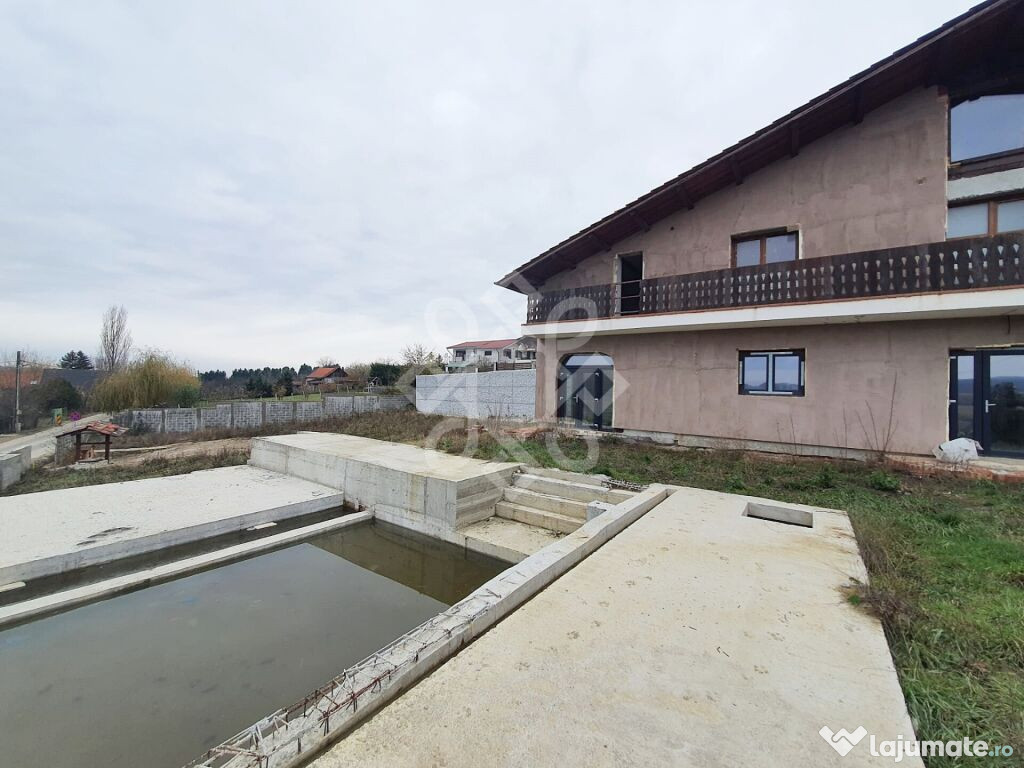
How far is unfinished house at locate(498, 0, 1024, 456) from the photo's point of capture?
286 inches

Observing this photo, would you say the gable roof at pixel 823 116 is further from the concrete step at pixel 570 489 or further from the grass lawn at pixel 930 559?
the concrete step at pixel 570 489

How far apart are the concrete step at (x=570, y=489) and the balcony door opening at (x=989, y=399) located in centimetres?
675

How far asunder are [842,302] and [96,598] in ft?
39.8

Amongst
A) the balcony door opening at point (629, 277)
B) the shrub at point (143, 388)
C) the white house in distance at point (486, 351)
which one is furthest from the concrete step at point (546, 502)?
the white house in distance at point (486, 351)

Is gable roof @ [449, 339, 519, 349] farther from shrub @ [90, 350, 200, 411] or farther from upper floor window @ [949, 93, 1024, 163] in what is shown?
upper floor window @ [949, 93, 1024, 163]

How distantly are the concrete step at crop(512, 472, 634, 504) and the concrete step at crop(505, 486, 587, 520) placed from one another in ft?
0.27

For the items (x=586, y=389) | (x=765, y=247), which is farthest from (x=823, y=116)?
(x=586, y=389)

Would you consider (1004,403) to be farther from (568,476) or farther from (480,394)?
(480,394)

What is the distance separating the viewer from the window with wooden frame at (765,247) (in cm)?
920

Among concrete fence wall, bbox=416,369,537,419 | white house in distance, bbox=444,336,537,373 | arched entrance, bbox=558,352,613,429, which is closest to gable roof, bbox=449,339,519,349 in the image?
white house in distance, bbox=444,336,537,373

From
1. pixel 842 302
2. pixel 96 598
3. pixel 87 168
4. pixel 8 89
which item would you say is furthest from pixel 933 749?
pixel 87 168

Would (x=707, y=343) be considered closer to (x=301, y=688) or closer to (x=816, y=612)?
(x=816, y=612)

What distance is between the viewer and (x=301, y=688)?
3475mm

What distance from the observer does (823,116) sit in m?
8.37
